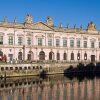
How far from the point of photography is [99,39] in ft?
286

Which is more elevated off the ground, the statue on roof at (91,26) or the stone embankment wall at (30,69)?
the statue on roof at (91,26)

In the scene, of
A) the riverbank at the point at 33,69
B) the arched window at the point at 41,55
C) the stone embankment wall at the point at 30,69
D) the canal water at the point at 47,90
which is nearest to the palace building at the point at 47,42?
the arched window at the point at 41,55

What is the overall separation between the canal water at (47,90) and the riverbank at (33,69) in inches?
168

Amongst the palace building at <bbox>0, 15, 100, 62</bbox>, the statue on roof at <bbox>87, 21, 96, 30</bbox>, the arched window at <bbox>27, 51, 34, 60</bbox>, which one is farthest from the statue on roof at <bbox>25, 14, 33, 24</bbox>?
the statue on roof at <bbox>87, 21, 96, 30</bbox>

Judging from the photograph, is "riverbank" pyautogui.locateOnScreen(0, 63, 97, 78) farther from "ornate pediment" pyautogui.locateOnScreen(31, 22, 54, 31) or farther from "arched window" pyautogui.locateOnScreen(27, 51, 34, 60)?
"ornate pediment" pyautogui.locateOnScreen(31, 22, 54, 31)

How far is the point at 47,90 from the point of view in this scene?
156ft

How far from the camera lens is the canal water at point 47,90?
42.0 m

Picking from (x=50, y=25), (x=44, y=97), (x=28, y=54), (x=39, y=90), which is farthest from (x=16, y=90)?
(x=50, y=25)

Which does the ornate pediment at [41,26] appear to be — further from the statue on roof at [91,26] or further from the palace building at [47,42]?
the statue on roof at [91,26]

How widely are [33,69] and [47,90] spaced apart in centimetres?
2015

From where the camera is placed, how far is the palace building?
2851 inches

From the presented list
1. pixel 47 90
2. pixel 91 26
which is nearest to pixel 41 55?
pixel 91 26

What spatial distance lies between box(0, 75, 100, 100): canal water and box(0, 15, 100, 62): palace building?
14.1 meters

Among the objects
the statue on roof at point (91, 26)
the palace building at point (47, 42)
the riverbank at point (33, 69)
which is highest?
the statue on roof at point (91, 26)
